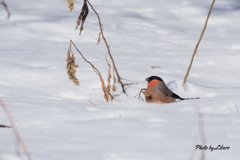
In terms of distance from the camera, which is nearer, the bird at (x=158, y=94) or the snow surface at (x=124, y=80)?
the snow surface at (x=124, y=80)

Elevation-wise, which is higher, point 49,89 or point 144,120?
point 144,120

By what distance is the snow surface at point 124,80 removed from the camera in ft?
6.39

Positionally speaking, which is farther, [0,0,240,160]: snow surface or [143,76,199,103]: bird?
[143,76,199,103]: bird

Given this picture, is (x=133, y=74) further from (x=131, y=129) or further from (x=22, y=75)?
(x=131, y=129)

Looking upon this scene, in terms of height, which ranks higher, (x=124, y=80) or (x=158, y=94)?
(x=158, y=94)

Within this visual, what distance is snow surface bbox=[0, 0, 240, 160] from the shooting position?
1947 mm

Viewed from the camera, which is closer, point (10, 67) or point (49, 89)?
point (49, 89)

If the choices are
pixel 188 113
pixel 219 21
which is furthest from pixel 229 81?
pixel 219 21

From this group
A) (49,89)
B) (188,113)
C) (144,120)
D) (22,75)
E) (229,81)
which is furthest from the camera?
(229,81)

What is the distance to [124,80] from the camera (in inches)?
153

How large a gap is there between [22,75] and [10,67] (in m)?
0.23

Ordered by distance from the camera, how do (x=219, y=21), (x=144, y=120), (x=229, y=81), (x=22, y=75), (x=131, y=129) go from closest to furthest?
(x=131, y=129) → (x=144, y=120) → (x=22, y=75) → (x=229, y=81) → (x=219, y=21)

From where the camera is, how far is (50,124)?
2.35 m

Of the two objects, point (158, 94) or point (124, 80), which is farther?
point (124, 80)
